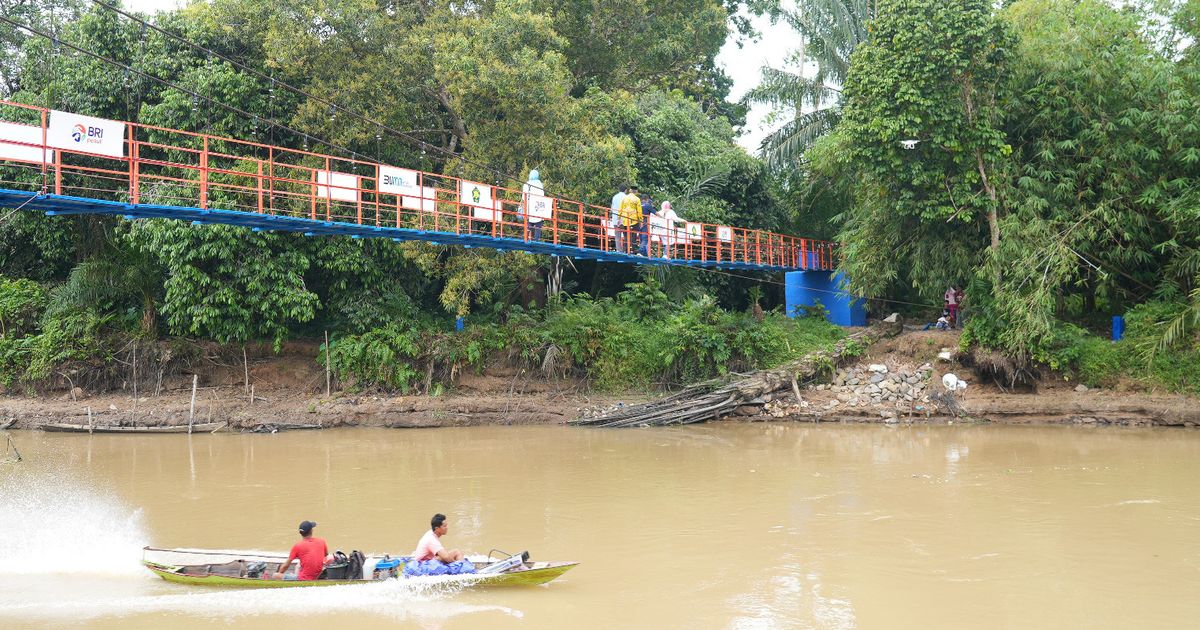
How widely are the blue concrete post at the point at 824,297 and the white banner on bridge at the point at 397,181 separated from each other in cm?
1113

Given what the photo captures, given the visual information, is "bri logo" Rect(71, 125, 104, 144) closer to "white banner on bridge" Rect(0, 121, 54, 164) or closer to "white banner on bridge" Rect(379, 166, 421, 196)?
"white banner on bridge" Rect(0, 121, 54, 164)

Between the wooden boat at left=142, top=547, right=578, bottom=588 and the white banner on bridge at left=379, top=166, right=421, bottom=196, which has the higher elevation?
the white banner on bridge at left=379, top=166, right=421, bottom=196

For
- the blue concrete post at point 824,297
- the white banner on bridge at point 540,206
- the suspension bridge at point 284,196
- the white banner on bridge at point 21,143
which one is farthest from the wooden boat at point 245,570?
the blue concrete post at point 824,297

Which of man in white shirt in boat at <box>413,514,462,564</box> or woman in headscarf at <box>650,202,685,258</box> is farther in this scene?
woman in headscarf at <box>650,202,685,258</box>

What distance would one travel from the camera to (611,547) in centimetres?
987

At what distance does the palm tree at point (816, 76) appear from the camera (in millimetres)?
23344

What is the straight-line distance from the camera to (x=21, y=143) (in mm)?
11094

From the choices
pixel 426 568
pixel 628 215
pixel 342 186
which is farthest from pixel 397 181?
pixel 426 568

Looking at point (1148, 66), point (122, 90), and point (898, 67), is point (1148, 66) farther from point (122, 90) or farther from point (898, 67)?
point (122, 90)

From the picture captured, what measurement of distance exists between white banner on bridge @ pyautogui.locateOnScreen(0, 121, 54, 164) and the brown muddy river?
14.5ft

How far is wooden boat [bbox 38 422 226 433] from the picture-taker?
1828 centimetres

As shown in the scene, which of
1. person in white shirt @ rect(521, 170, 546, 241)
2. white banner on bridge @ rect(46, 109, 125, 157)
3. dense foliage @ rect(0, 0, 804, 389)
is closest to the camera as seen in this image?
white banner on bridge @ rect(46, 109, 125, 157)

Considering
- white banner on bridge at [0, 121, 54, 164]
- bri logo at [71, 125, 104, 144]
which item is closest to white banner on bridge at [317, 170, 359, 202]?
bri logo at [71, 125, 104, 144]

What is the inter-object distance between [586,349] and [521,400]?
72.9 inches
